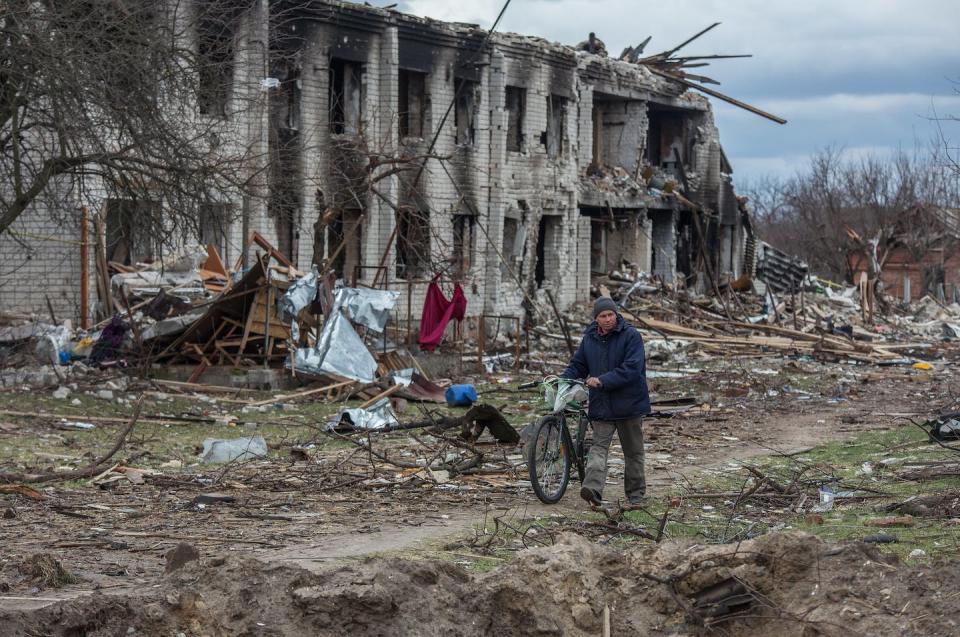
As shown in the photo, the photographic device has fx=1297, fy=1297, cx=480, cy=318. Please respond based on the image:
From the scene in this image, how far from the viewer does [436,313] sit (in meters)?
23.2

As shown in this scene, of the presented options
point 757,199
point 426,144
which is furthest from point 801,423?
point 757,199

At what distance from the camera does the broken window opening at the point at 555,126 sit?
115 feet

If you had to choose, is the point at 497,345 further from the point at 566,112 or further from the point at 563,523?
the point at 563,523

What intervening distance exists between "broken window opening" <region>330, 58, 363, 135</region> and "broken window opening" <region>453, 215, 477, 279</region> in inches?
162

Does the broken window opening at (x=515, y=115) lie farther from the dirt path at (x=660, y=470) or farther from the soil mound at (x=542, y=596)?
the soil mound at (x=542, y=596)

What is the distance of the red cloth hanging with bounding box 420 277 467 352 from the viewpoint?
22953mm

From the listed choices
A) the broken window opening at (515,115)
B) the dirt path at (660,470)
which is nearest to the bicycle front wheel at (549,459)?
the dirt path at (660,470)

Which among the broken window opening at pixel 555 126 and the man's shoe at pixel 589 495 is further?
the broken window opening at pixel 555 126

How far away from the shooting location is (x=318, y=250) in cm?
2259

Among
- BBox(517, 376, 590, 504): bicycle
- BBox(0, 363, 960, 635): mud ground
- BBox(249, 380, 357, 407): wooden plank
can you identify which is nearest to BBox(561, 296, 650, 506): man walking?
BBox(517, 376, 590, 504): bicycle

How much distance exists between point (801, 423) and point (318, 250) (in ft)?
30.5

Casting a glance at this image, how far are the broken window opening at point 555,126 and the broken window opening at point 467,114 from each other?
3.55 metres

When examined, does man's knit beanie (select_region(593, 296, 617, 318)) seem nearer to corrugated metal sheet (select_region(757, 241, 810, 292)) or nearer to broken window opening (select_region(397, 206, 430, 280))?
broken window opening (select_region(397, 206, 430, 280))

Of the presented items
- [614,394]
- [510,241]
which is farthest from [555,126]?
[614,394]
